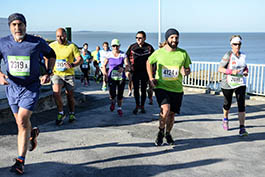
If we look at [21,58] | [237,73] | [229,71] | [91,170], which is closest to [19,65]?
[21,58]

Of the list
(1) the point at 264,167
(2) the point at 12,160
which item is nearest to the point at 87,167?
(2) the point at 12,160

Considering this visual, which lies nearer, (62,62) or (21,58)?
(21,58)

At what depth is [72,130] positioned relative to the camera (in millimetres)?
6434

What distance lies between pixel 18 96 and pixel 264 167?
364cm

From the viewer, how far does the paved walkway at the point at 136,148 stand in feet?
14.4

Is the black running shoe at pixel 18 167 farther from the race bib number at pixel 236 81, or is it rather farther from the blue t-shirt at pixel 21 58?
the race bib number at pixel 236 81

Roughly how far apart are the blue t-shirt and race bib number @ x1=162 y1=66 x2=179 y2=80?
2105 mm

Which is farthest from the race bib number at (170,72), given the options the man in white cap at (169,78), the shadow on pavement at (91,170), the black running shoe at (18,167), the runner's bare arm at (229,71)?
the black running shoe at (18,167)

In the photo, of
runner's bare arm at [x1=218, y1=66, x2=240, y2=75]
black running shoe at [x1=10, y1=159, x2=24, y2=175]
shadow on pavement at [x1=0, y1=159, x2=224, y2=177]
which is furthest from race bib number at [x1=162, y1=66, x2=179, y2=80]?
black running shoe at [x1=10, y1=159, x2=24, y2=175]

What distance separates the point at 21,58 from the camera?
424 cm

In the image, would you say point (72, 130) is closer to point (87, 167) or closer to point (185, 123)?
point (87, 167)

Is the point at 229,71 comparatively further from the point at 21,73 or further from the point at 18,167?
the point at 18,167

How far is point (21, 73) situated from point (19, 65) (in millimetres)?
114

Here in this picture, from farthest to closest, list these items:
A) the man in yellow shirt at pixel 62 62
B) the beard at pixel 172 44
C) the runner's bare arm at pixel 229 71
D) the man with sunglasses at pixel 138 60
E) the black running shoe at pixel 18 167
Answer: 1. the man with sunglasses at pixel 138 60
2. the man in yellow shirt at pixel 62 62
3. the runner's bare arm at pixel 229 71
4. the beard at pixel 172 44
5. the black running shoe at pixel 18 167
